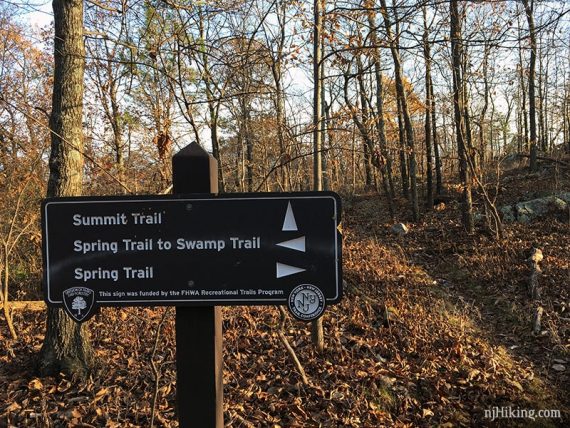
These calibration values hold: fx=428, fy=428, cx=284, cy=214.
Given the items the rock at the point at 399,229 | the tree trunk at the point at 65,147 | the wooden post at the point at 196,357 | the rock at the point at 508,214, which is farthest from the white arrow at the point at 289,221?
the rock at the point at 508,214

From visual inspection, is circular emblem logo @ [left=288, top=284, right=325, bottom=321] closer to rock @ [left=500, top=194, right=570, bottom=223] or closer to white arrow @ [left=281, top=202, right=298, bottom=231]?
white arrow @ [left=281, top=202, right=298, bottom=231]

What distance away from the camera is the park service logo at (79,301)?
190cm

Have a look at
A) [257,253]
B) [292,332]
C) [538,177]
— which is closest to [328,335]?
[292,332]

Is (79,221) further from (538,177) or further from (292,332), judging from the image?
(538,177)

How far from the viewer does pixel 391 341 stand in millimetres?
5727

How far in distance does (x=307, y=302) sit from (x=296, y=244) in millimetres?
255

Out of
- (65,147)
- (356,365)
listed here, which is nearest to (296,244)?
(65,147)

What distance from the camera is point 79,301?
6.26 feet

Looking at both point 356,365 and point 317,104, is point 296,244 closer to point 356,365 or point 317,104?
point 356,365

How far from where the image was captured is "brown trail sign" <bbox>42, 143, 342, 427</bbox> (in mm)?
1870

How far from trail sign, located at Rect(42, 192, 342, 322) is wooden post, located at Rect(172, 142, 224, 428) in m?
0.10

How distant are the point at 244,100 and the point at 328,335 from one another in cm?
718

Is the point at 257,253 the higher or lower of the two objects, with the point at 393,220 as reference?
lower

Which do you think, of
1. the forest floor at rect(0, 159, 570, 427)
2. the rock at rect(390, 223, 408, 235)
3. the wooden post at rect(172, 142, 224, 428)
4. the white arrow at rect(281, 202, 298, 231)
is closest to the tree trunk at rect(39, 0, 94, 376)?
the forest floor at rect(0, 159, 570, 427)
